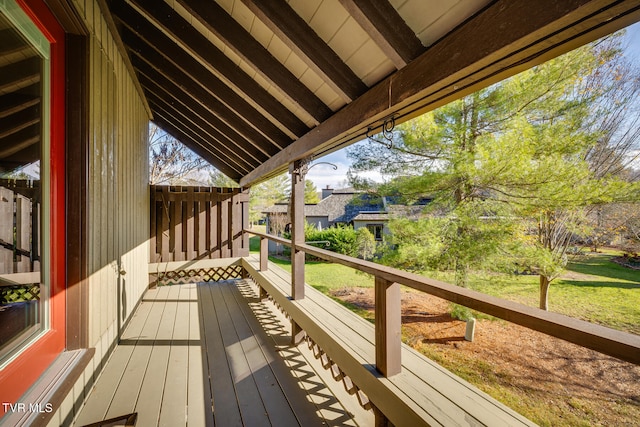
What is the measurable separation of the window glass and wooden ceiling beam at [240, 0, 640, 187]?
1.84 meters

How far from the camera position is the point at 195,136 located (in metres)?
6.00

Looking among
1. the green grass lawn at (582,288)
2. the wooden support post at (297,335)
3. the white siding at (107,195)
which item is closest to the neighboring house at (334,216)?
the green grass lawn at (582,288)

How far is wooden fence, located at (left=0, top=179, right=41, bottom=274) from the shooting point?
1.25m

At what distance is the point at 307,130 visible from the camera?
10.2ft

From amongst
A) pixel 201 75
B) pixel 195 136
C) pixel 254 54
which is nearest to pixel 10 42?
pixel 254 54

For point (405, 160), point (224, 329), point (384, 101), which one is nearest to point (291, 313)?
point (224, 329)

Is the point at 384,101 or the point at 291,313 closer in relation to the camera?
the point at 384,101

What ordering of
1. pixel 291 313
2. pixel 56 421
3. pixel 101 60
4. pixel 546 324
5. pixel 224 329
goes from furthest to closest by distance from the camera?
pixel 224 329
pixel 291 313
pixel 101 60
pixel 56 421
pixel 546 324

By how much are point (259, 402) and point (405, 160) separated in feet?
19.5

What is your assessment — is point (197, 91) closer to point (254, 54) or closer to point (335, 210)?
point (254, 54)

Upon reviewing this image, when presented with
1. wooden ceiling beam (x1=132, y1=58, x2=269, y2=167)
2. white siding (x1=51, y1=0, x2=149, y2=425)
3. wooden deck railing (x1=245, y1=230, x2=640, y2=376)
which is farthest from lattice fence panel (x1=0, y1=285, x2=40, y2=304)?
wooden ceiling beam (x1=132, y1=58, x2=269, y2=167)

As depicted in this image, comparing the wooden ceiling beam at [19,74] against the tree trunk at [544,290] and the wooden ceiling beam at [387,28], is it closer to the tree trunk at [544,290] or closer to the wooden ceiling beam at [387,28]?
the wooden ceiling beam at [387,28]

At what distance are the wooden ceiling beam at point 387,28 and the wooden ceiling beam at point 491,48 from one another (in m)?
0.08

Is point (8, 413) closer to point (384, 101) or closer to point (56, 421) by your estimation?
point (56, 421)
